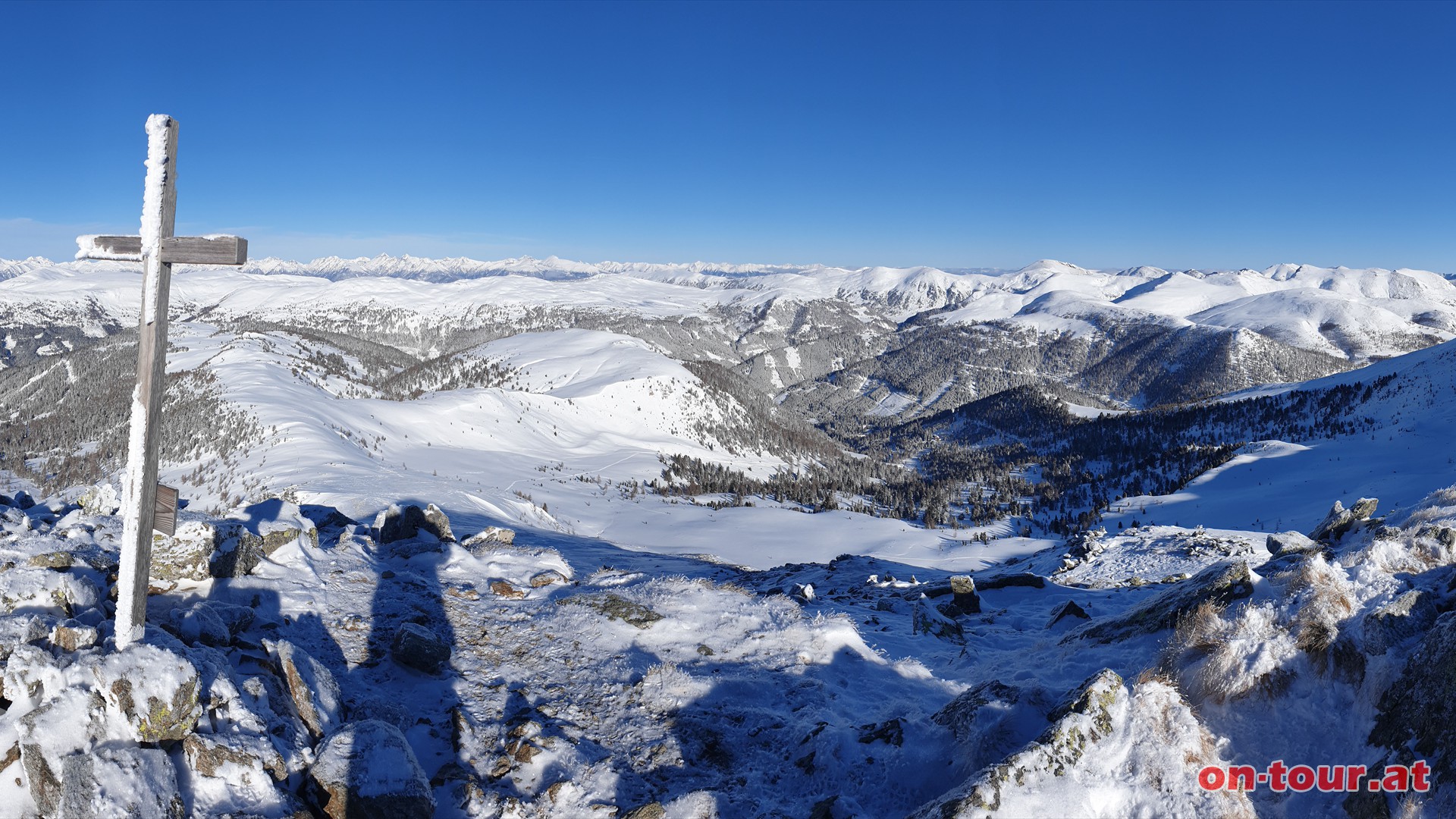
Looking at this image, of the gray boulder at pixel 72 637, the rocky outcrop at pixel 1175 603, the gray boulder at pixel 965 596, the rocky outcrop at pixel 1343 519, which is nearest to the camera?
the gray boulder at pixel 72 637

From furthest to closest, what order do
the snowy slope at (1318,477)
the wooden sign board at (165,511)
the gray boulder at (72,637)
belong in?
the snowy slope at (1318,477)
the wooden sign board at (165,511)
the gray boulder at (72,637)

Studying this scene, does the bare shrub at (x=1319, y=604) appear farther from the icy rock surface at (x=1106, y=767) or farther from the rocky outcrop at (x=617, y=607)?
the rocky outcrop at (x=617, y=607)

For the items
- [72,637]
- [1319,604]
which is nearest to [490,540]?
[72,637]

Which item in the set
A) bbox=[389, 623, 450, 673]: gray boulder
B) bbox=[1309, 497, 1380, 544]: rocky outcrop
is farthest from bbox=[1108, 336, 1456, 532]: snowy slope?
bbox=[389, 623, 450, 673]: gray boulder

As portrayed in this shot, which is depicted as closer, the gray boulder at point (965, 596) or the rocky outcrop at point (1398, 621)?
the rocky outcrop at point (1398, 621)

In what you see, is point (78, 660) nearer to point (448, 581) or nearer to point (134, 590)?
point (134, 590)

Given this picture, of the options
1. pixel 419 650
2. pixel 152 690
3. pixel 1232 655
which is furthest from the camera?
pixel 419 650

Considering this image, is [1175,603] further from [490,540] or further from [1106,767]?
[490,540]

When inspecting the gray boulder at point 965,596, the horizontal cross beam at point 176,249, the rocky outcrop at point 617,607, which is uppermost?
the horizontal cross beam at point 176,249

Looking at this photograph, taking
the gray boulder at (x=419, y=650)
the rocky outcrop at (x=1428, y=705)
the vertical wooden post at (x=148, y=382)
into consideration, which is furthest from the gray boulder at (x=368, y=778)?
the rocky outcrop at (x=1428, y=705)
